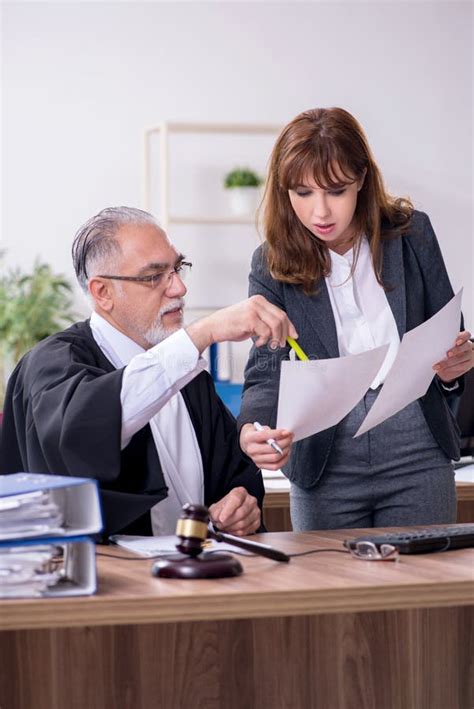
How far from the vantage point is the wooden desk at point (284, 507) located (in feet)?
8.87

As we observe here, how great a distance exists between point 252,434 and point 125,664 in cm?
43

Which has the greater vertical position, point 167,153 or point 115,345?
point 167,153

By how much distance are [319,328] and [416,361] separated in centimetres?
32

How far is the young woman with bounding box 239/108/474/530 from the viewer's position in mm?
2027

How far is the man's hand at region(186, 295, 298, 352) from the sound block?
449 mm

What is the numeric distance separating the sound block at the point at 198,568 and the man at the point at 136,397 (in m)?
0.38

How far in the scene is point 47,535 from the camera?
4.22 feet

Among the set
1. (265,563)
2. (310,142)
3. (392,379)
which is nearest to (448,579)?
(265,563)

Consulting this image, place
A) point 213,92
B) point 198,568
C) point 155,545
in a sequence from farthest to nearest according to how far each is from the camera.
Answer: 1. point 213,92
2. point 155,545
3. point 198,568

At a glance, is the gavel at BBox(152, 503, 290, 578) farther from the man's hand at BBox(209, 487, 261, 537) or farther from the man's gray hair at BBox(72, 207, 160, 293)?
the man's gray hair at BBox(72, 207, 160, 293)

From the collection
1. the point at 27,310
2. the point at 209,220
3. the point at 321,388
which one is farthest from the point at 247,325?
the point at 209,220

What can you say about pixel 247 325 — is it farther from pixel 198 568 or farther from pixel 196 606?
pixel 196 606

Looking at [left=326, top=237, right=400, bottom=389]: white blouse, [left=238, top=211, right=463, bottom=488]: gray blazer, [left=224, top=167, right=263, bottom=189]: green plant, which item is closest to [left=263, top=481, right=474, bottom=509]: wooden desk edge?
[left=238, top=211, right=463, bottom=488]: gray blazer

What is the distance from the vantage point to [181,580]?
1.35 meters
